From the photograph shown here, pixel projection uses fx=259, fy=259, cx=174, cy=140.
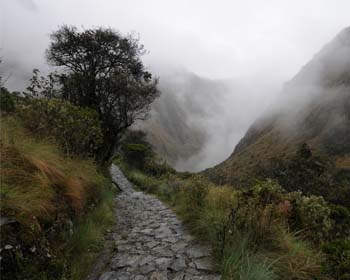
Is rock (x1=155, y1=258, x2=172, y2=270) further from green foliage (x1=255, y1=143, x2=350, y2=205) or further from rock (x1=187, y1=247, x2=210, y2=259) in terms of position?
green foliage (x1=255, y1=143, x2=350, y2=205)

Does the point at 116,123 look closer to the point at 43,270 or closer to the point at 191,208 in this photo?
the point at 191,208

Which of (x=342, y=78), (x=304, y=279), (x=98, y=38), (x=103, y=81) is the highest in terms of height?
(x=342, y=78)

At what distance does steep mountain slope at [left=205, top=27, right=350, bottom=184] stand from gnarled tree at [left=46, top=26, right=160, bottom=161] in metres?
45.3

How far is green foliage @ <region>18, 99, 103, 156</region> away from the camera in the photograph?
5.28m

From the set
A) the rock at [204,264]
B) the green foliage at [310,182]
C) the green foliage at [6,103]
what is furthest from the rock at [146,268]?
the green foliage at [310,182]

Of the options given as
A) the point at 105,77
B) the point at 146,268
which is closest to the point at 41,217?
the point at 146,268

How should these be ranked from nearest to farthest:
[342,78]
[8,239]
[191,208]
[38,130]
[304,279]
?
1. [8,239]
2. [304,279]
3. [38,130]
4. [191,208]
5. [342,78]

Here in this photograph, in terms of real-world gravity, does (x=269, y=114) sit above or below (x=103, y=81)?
above

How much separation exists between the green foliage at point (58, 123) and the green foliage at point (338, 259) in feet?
15.5

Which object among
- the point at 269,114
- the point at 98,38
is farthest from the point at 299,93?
the point at 98,38

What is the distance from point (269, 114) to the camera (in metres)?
140

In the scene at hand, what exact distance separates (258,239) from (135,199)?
22.1 ft

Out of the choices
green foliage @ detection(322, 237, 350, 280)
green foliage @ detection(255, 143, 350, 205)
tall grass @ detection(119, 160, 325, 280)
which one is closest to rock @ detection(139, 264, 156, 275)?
tall grass @ detection(119, 160, 325, 280)

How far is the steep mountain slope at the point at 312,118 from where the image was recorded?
80312mm
